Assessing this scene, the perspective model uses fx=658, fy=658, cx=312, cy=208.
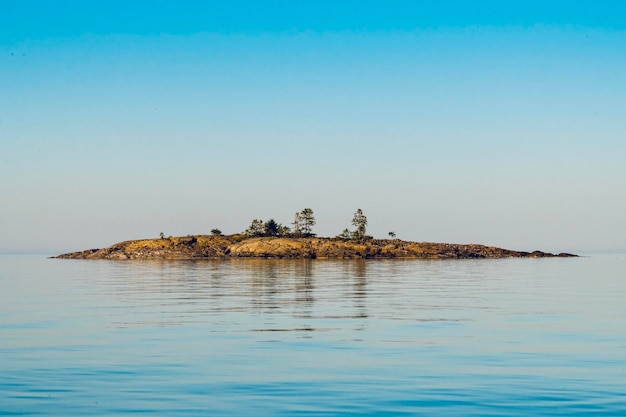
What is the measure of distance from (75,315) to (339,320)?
709 inches

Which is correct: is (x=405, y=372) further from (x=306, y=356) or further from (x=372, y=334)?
(x=372, y=334)

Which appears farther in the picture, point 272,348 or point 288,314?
point 288,314

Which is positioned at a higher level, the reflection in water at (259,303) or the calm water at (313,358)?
the reflection in water at (259,303)

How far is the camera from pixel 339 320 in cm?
Answer: 4088

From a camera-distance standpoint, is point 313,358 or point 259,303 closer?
point 313,358

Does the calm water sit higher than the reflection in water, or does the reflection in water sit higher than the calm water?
the reflection in water

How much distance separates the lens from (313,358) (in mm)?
27656

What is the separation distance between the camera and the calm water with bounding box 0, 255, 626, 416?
2014cm

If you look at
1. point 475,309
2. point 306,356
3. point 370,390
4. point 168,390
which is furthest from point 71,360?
point 475,309

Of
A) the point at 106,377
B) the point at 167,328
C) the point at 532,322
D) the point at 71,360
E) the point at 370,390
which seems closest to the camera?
the point at 370,390

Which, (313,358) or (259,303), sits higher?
(259,303)

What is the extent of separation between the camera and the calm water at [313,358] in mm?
20141

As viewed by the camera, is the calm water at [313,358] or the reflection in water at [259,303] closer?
the calm water at [313,358]

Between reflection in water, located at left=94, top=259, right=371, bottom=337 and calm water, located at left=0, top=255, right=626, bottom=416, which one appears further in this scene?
reflection in water, located at left=94, top=259, right=371, bottom=337
